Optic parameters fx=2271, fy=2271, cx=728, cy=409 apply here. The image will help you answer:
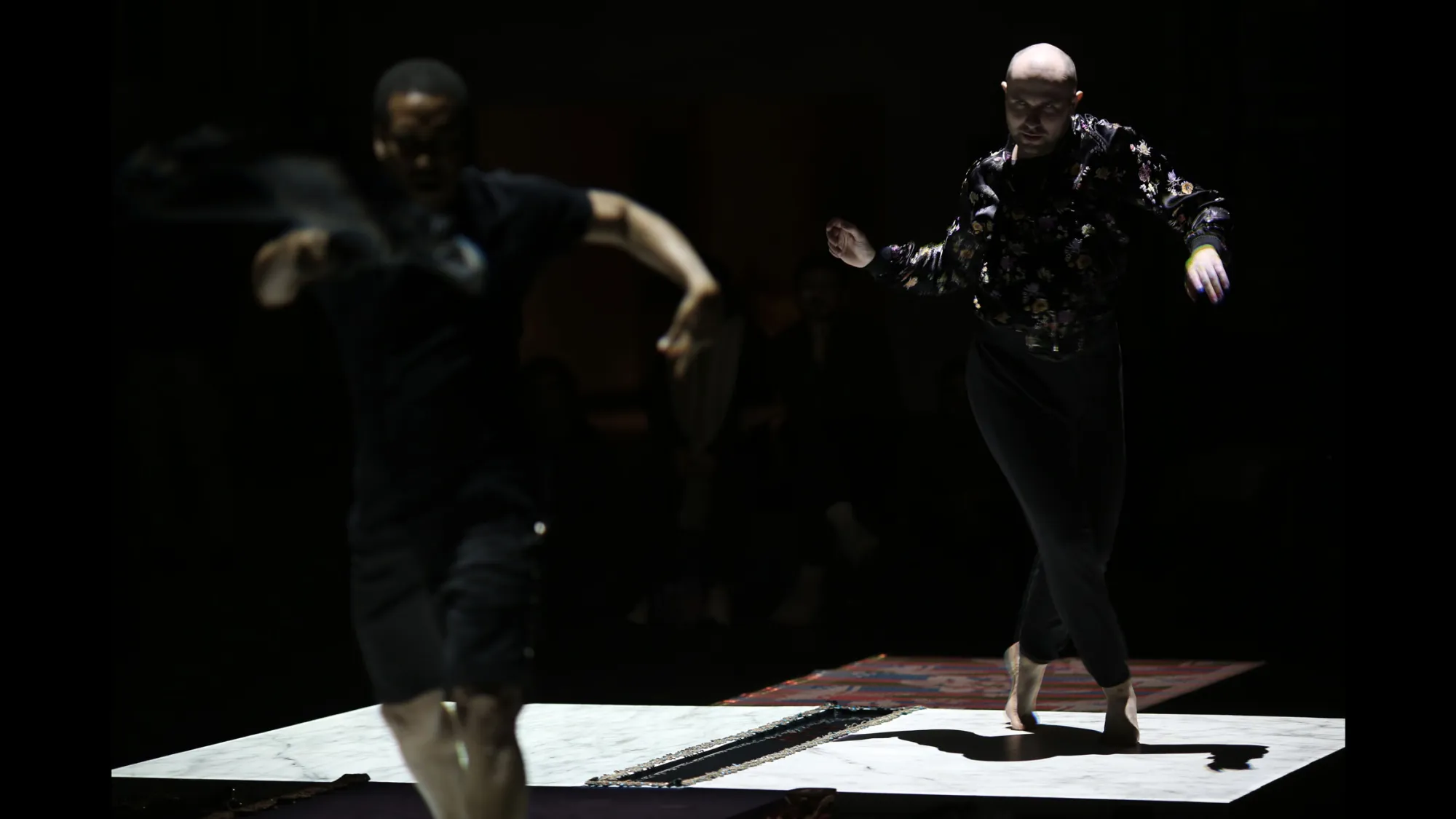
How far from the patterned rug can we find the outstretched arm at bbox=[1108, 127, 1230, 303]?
1.92m

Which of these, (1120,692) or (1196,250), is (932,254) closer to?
(1196,250)

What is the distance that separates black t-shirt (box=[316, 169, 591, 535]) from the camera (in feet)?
15.1

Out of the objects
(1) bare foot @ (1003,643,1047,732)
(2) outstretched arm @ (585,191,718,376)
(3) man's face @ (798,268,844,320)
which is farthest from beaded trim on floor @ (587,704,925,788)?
(3) man's face @ (798,268,844,320)

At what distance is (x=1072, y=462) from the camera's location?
21.0 ft

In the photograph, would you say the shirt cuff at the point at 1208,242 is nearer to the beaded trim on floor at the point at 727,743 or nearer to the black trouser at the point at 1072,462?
the black trouser at the point at 1072,462

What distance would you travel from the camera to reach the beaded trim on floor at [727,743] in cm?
632

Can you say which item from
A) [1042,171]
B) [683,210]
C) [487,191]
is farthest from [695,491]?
[487,191]

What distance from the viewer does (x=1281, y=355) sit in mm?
9734

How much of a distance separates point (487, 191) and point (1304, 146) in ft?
18.7

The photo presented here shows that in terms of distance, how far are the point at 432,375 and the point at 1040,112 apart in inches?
94.6

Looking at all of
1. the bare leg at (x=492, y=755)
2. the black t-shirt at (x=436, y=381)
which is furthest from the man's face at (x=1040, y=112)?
the bare leg at (x=492, y=755)

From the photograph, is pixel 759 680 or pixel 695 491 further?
pixel 695 491

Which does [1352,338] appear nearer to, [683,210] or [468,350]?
[683,210]

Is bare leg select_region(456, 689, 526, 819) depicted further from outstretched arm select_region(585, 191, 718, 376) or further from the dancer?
outstretched arm select_region(585, 191, 718, 376)
